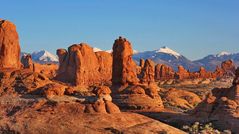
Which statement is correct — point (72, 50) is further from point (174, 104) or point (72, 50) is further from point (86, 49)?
point (174, 104)

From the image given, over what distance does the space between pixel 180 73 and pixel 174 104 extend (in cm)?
10454

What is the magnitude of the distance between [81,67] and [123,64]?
5009 centimetres

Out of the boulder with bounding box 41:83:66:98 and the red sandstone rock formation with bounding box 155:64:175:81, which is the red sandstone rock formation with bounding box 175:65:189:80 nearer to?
the red sandstone rock formation with bounding box 155:64:175:81

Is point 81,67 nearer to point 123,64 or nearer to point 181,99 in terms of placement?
point 181,99

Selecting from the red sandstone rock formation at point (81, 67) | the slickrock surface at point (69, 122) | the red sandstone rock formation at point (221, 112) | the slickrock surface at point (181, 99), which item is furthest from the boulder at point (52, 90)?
the red sandstone rock formation at point (81, 67)

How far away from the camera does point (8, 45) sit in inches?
1956

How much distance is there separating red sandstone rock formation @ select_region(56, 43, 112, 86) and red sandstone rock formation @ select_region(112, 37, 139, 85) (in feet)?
142

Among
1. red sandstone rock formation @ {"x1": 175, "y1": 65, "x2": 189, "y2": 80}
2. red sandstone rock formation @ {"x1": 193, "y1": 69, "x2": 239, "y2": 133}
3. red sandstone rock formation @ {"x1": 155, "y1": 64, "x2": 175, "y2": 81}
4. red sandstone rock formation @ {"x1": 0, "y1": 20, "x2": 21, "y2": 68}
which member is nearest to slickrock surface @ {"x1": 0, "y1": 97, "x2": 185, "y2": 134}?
red sandstone rock formation @ {"x1": 193, "y1": 69, "x2": 239, "y2": 133}

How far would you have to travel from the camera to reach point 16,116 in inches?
1122

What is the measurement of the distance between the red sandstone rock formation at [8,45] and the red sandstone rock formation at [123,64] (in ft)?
39.5

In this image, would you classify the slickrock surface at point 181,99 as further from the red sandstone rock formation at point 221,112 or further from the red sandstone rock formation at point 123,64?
the red sandstone rock formation at point 221,112

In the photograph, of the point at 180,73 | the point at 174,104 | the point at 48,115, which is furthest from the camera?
the point at 180,73

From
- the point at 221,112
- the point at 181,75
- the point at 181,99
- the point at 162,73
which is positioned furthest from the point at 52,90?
the point at 181,75

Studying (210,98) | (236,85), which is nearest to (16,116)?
(210,98)
